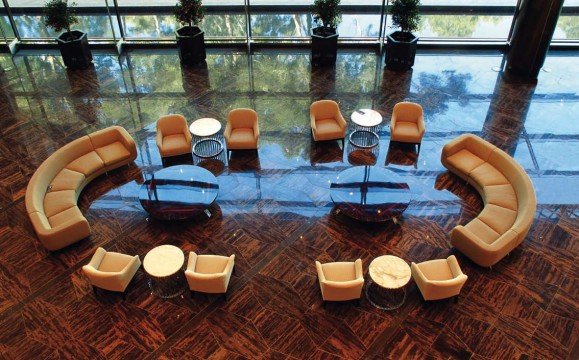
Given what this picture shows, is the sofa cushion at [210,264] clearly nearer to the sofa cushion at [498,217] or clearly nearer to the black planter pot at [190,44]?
the sofa cushion at [498,217]

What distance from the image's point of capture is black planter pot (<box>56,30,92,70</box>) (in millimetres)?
10703

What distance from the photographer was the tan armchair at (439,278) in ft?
19.0

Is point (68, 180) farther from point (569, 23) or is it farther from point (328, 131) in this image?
point (569, 23)

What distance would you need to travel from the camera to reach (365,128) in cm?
902

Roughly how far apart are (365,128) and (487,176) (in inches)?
94.9

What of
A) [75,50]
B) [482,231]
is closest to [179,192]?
[482,231]

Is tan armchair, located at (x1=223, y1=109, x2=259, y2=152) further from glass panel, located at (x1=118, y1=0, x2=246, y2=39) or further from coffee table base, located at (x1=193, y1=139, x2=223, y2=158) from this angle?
glass panel, located at (x1=118, y1=0, x2=246, y2=39)

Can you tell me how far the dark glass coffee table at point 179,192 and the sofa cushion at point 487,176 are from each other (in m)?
3.83

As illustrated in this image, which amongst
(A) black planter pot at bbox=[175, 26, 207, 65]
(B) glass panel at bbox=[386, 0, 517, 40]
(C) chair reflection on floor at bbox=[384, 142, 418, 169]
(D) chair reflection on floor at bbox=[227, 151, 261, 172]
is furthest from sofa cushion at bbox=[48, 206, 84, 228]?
(B) glass panel at bbox=[386, 0, 517, 40]

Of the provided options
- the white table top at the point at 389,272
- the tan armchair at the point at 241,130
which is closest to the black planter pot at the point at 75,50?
the tan armchair at the point at 241,130

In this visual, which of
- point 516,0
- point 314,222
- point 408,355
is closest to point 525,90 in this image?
point 516,0

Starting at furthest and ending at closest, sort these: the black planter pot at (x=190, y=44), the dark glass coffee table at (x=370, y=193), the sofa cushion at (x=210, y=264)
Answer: the black planter pot at (x=190, y=44) → the dark glass coffee table at (x=370, y=193) → the sofa cushion at (x=210, y=264)

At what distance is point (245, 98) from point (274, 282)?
4663mm

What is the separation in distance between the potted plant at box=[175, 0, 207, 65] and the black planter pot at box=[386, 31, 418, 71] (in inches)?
160
